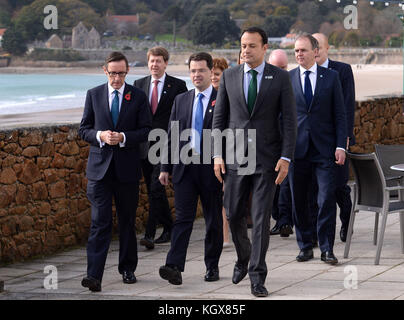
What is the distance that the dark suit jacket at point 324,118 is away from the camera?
24.7 ft

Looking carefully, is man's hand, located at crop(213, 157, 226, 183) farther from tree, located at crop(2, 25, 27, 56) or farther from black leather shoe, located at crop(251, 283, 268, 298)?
tree, located at crop(2, 25, 27, 56)

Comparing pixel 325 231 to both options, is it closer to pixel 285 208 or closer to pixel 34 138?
pixel 285 208

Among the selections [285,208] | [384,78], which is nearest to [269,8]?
[384,78]

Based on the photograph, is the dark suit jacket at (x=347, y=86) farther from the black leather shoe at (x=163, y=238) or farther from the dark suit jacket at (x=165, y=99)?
the black leather shoe at (x=163, y=238)

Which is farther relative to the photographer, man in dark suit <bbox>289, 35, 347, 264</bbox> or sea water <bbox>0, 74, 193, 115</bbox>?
sea water <bbox>0, 74, 193, 115</bbox>

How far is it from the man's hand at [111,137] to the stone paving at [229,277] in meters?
1.10

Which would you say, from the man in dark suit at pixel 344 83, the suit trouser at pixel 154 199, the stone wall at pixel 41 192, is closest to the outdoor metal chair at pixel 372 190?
the man in dark suit at pixel 344 83

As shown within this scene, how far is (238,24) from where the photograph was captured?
351ft

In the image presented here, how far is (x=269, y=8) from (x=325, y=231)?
107585mm

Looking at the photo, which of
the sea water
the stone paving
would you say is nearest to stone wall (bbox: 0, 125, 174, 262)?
the stone paving

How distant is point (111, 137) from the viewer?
6715mm

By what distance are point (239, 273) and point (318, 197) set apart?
1265 millimetres

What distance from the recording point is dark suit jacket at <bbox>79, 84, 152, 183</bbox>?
22.4 ft

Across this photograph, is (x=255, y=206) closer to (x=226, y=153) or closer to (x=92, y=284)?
(x=226, y=153)
